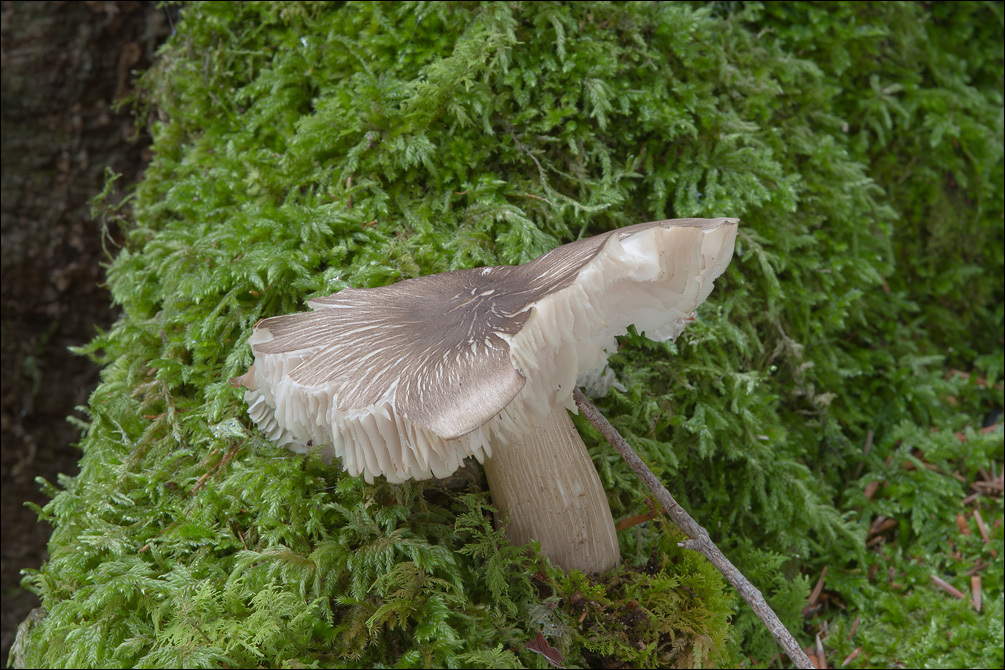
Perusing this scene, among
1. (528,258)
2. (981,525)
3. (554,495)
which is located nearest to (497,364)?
(554,495)

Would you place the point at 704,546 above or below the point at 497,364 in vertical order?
below

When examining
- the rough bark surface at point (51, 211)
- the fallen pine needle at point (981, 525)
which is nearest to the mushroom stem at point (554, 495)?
the fallen pine needle at point (981, 525)

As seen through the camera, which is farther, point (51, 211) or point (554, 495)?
point (51, 211)

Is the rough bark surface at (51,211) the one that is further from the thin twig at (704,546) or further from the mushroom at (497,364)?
the thin twig at (704,546)

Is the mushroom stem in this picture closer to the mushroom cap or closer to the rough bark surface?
the mushroom cap

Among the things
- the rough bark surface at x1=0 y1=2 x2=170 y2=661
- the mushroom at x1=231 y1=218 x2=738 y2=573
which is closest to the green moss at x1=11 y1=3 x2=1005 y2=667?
the mushroom at x1=231 y1=218 x2=738 y2=573

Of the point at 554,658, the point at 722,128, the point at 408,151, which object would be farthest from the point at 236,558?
the point at 722,128

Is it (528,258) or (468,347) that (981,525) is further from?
(468,347)
